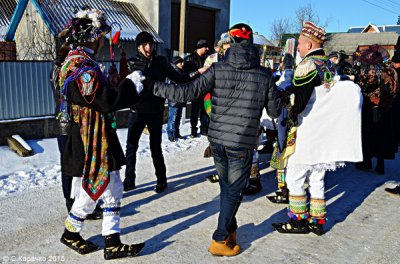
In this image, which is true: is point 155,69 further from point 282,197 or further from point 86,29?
point 282,197

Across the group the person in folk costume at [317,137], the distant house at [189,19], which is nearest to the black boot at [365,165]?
the person in folk costume at [317,137]

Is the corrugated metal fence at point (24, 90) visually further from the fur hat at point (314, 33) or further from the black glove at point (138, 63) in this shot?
the fur hat at point (314, 33)

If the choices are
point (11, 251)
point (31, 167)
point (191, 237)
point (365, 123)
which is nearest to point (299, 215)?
point (191, 237)

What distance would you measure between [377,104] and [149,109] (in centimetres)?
372

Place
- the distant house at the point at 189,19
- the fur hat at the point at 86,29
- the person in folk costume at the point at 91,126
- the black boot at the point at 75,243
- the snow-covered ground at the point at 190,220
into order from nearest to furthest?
the person in folk costume at the point at 91,126, the fur hat at the point at 86,29, the black boot at the point at 75,243, the snow-covered ground at the point at 190,220, the distant house at the point at 189,19

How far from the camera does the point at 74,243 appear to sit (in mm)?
3260

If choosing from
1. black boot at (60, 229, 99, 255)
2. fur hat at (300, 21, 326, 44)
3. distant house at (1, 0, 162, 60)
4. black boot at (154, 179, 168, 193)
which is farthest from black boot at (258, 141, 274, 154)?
distant house at (1, 0, 162, 60)

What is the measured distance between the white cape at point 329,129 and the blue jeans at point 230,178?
2.45 ft

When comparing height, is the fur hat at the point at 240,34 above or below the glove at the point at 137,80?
above

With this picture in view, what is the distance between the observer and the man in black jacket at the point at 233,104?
3129 mm

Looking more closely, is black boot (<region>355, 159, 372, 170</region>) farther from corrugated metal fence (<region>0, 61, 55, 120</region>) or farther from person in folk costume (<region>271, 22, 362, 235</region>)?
corrugated metal fence (<region>0, 61, 55, 120</region>)

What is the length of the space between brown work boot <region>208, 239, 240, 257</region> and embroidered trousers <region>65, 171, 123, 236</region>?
853 mm

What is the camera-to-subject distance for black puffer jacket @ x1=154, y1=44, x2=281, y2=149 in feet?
10.2

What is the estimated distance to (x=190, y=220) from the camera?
412 cm
